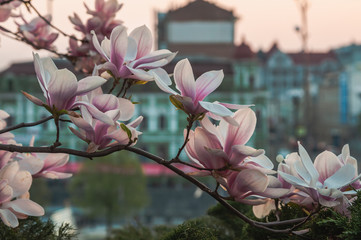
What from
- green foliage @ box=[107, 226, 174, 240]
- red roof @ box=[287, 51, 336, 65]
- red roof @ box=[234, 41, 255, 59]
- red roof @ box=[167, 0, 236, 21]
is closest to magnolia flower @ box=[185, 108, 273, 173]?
green foliage @ box=[107, 226, 174, 240]

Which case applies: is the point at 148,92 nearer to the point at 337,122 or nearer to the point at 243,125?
the point at 337,122

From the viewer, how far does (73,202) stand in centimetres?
1961

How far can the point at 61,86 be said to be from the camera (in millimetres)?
680

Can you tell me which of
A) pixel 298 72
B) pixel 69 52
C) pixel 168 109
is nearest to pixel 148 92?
pixel 168 109

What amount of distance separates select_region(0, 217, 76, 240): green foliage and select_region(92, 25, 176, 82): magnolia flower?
0.30 metres

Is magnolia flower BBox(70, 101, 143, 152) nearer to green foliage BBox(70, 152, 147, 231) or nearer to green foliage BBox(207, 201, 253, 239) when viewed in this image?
green foliage BBox(207, 201, 253, 239)

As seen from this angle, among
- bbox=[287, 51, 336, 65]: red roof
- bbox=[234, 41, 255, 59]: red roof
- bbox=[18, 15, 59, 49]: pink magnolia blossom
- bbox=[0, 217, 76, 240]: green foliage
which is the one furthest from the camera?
bbox=[287, 51, 336, 65]: red roof

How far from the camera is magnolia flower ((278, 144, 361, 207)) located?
0.72m

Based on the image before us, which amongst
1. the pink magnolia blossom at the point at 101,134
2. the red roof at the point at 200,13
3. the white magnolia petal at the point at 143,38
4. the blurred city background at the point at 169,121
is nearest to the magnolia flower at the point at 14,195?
the pink magnolia blossom at the point at 101,134

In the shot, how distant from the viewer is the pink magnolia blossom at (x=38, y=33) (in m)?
1.32

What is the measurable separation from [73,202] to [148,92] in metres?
5.58

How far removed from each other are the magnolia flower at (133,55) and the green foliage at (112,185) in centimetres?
1799

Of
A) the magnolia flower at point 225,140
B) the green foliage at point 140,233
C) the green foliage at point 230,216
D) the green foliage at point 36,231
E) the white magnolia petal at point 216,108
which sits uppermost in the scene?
the white magnolia petal at point 216,108

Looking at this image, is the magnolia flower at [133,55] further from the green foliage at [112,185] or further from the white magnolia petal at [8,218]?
the green foliage at [112,185]
